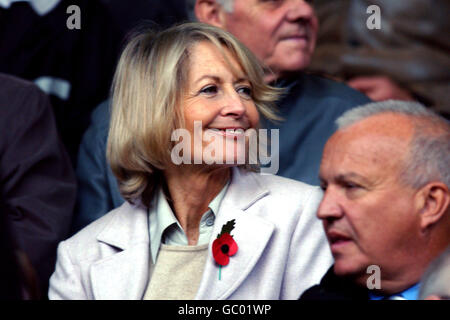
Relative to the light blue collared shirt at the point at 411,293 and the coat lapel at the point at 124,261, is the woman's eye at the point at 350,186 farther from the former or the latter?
the coat lapel at the point at 124,261

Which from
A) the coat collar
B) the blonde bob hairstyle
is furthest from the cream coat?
the blonde bob hairstyle

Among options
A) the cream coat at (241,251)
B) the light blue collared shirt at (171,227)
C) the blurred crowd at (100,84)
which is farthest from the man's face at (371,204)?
the blurred crowd at (100,84)

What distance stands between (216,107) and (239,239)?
310 millimetres

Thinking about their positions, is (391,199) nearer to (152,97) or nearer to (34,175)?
(152,97)

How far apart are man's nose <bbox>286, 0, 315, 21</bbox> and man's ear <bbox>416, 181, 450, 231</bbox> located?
1.11 meters

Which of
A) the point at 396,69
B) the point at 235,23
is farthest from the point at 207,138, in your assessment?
the point at 396,69

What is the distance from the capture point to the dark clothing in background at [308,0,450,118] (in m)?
2.83

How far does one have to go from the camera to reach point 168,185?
2047 millimetres

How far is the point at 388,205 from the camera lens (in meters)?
1.62

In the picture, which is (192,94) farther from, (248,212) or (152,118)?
(248,212)

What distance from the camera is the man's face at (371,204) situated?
162cm

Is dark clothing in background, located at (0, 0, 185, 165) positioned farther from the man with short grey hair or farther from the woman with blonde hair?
the man with short grey hair
